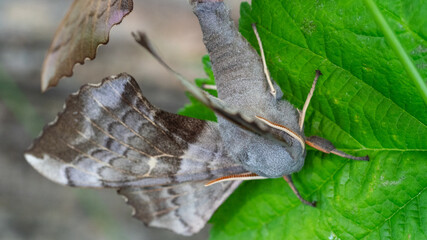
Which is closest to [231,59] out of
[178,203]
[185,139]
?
[185,139]

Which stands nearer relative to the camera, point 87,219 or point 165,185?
point 165,185

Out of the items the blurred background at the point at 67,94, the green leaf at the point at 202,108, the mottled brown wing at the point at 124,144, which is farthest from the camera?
the blurred background at the point at 67,94

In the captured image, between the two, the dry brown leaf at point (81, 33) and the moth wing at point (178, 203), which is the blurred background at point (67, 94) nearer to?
the moth wing at point (178, 203)

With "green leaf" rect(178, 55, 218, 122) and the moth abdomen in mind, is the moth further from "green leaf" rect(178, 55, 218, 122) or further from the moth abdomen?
"green leaf" rect(178, 55, 218, 122)

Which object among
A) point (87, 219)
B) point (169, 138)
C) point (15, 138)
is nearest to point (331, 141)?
point (169, 138)

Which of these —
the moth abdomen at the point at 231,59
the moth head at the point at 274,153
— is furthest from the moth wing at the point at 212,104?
the moth abdomen at the point at 231,59

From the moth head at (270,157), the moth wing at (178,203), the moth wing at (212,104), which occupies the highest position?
the moth wing at (212,104)

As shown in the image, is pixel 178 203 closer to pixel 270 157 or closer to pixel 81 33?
pixel 270 157

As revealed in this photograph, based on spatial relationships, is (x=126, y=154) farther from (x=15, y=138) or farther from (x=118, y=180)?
(x=15, y=138)
